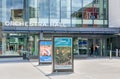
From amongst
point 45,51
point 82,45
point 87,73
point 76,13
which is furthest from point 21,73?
point 82,45

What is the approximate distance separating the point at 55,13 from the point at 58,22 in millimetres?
1484

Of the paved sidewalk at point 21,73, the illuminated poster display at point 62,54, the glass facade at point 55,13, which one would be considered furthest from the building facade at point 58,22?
the illuminated poster display at point 62,54

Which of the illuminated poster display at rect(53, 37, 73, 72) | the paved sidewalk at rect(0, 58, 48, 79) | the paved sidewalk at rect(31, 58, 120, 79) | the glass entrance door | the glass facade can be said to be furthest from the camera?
the glass entrance door

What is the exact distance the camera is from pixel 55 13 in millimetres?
43656

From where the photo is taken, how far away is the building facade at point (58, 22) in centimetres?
4209

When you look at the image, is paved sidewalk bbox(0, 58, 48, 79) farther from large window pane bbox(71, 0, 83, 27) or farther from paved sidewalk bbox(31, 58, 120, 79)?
large window pane bbox(71, 0, 83, 27)

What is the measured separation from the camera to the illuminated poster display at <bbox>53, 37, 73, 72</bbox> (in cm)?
2022

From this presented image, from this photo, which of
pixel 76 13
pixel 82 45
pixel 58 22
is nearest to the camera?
pixel 58 22

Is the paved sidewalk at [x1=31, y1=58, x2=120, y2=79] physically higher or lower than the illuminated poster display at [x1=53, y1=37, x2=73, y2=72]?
lower

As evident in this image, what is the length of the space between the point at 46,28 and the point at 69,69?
69.5 feet

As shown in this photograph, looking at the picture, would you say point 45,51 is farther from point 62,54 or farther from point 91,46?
point 91,46

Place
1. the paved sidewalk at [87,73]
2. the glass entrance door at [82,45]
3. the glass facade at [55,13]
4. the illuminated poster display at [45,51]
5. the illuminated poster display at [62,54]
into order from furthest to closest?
the glass entrance door at [82,45], the glass facade at [55,13], the illuminated poster display at [45,51], the illuminated poster display at [62,54], the paved sidewalk at [87,73]

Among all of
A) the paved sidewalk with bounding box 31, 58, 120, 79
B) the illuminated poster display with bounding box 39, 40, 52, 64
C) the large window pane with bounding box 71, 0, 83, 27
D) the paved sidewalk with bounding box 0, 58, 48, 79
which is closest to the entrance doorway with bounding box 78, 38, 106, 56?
the large window pane with bounding box 71, 0, 83, 27

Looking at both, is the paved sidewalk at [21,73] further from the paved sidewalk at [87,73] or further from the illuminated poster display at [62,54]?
the illuminated poster display at [62,54]
